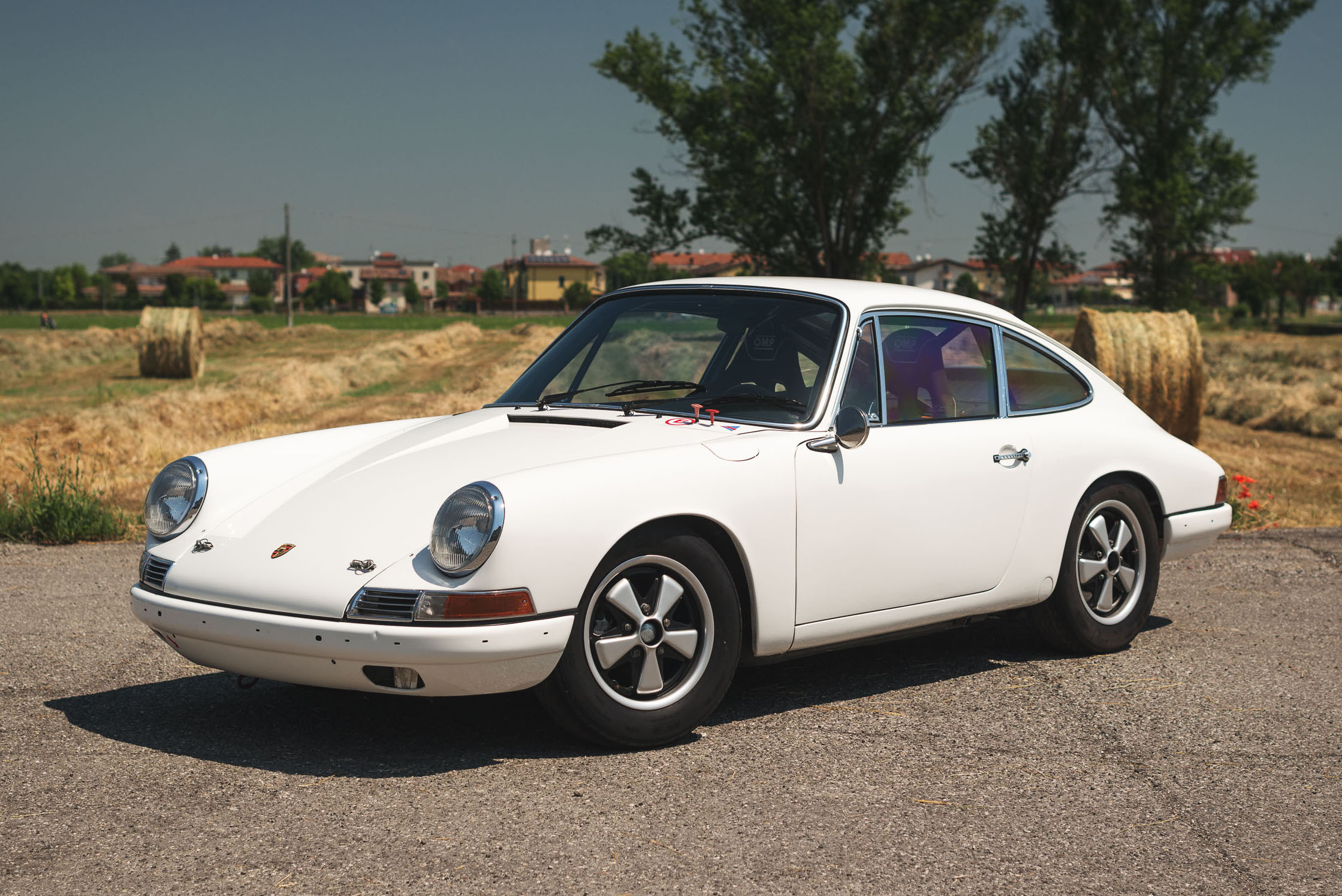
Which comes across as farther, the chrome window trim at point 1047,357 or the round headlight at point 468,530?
the chrome window trim at point 1047,357

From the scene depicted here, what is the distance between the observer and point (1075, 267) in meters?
36.3

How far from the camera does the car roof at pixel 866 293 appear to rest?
4777 millimetres

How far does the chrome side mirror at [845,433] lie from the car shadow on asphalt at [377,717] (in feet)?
3.12

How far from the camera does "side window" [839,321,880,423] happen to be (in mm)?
4590

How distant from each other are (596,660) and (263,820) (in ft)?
3.37

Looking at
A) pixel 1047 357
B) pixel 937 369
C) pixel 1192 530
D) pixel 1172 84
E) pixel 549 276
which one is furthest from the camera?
pixel 549 276

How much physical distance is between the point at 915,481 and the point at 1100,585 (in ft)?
4.26

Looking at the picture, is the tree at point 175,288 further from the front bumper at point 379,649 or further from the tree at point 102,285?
the front bumper at point 379,649

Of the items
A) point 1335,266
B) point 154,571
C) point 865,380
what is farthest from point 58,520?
point 1335,266

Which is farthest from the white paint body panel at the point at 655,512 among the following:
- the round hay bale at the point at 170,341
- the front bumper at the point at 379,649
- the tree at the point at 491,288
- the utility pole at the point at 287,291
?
the tree at the point at 491,288

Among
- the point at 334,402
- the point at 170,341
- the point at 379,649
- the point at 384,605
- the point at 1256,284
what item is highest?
the point at 1256,284

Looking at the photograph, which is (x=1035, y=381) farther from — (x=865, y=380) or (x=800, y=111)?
(x=800, y=111)

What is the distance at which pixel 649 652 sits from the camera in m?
3.90

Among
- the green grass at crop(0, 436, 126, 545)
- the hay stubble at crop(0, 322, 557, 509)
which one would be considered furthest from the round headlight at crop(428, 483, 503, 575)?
the hay stubble at crop(0, 322, 557, 509)
